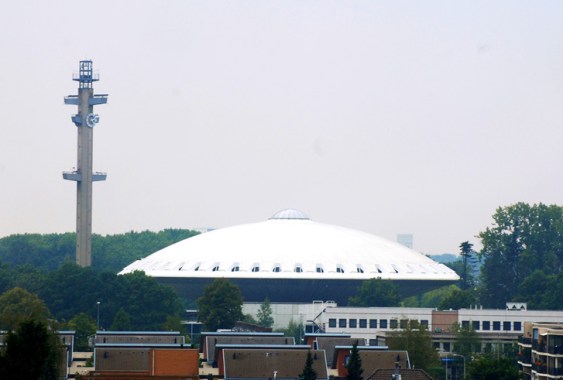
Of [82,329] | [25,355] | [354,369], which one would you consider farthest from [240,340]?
[25,355]

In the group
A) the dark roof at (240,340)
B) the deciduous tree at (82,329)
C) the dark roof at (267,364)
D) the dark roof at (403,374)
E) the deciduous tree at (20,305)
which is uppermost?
the deciduous tree at (20,305)

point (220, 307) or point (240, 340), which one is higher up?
point (220, 307)

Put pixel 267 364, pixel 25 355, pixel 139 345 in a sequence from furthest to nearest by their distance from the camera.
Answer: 1. pixel 139 345
2. pixel 267 364
3. pixel 25 355

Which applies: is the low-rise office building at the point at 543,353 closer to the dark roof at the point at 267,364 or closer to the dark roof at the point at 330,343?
the dark roof at the point at 330,343

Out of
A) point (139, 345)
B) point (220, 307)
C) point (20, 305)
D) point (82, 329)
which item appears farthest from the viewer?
point (220, 307)

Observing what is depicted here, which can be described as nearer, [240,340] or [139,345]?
[139,345]

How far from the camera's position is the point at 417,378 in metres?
121

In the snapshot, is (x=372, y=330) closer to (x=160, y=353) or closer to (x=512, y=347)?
(x=512, y=347)

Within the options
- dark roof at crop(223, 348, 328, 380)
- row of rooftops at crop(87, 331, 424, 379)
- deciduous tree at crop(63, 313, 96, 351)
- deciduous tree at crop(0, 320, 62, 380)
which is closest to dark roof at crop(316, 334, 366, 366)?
row of rooftops at crop(87, 331, 424, 379)

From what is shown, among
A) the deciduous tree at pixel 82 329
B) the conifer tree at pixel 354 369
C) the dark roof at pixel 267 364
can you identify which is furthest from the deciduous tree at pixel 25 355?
the deciduous tree at pixel 82 329

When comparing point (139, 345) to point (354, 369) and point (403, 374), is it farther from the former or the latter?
point (354, 369)

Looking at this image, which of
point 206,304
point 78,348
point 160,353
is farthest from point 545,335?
point 206,304

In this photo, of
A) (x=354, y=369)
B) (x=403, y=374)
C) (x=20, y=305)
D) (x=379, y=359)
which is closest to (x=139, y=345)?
(x=379, y=359)

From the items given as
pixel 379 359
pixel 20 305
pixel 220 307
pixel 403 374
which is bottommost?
pixel 403 374
